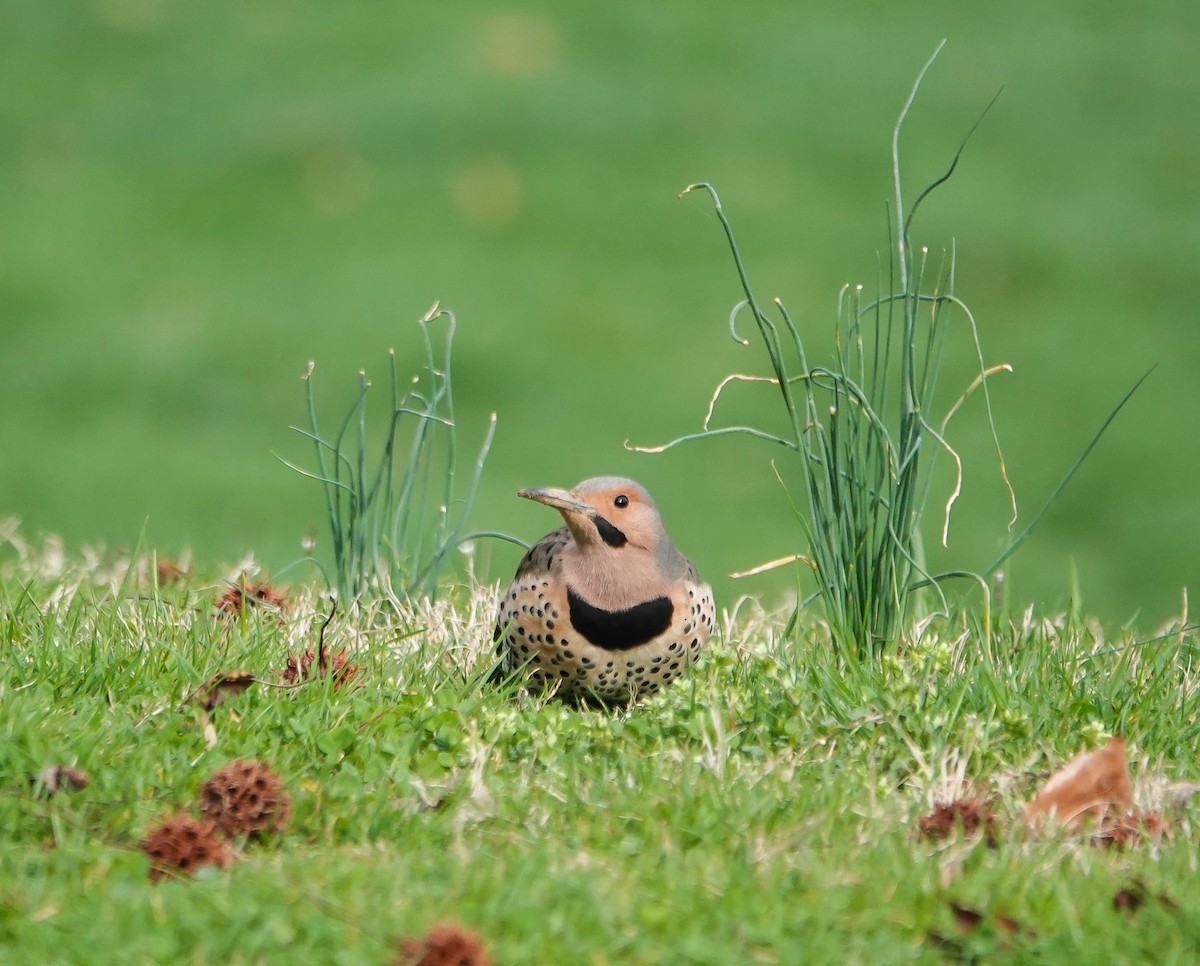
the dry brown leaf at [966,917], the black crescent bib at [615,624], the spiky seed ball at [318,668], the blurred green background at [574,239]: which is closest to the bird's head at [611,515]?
the black crescent bib at [615,624]

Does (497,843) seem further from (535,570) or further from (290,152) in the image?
(290,152)

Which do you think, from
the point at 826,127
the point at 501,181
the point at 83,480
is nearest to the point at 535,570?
the point at 83,480

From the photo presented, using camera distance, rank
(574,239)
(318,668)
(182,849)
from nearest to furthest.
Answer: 1. (182,849)
2. (318,668)
3. (574,239)

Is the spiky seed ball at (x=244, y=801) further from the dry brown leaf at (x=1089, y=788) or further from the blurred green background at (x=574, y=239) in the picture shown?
the blurred green background at (x=574, y=239)

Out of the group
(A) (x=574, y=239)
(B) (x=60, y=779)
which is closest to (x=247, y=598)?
(B) (x=60, y=779)

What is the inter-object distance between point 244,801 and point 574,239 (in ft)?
34.6

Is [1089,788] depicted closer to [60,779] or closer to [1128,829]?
[1128,829]

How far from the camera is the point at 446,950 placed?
3.01 meters

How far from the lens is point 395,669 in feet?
15.2

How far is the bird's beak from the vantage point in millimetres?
4594

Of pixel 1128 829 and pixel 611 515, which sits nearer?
pixel 1128 829

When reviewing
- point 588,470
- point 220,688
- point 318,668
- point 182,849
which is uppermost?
point 588,470

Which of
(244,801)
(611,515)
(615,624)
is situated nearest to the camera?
(244,801)

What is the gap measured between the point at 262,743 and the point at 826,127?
478 inches
